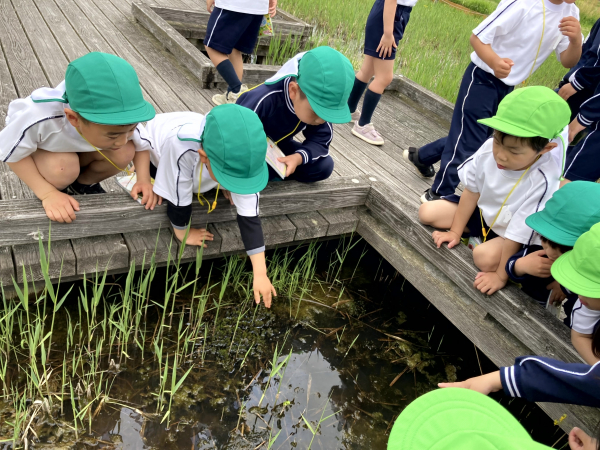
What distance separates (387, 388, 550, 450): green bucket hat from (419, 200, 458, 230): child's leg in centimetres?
167

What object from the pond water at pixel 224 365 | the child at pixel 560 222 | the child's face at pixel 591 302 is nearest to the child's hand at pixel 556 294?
the child at pixel 560 222

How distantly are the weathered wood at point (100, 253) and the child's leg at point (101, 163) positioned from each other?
0.95 ft

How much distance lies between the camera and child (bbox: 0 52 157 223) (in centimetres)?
160

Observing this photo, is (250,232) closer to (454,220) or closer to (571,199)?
(454,220)

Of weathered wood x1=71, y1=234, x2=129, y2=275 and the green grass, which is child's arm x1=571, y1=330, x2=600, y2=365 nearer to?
weathered wood x1=71, y1=234, x2=129, y2=275

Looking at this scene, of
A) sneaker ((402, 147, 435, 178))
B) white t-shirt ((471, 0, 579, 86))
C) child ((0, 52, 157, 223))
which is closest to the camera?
child ((0, 52, 157, 223))

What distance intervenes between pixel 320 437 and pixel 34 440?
1024 millimetres

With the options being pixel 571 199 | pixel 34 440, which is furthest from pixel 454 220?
pixel 34 440

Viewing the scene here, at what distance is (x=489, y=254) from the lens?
6.88ft

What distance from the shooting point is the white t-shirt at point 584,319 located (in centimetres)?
174

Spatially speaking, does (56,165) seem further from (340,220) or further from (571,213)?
(571,213)

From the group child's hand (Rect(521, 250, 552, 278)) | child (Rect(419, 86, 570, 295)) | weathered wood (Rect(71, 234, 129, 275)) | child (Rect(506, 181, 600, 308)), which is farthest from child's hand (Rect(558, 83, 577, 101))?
weathered wood (Rect(71, 234, 129, 275))

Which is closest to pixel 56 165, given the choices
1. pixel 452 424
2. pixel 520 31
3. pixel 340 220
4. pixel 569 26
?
pixel 340 220

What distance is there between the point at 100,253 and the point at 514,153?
1.73 metres
